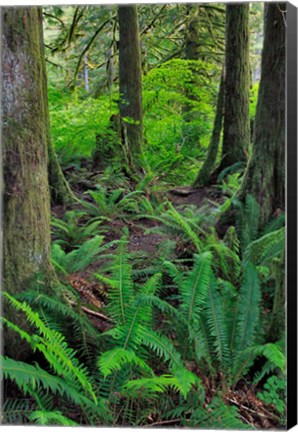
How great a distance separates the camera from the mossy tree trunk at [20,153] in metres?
2.11

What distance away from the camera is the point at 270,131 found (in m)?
2.92

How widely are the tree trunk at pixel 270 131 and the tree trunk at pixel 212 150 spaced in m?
0.36

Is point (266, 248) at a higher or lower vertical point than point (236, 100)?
lower

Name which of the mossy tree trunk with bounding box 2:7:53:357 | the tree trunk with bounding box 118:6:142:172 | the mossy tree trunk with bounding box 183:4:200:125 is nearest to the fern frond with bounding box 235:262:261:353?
the mossy tree trunk with bounding box 2:7:53:357

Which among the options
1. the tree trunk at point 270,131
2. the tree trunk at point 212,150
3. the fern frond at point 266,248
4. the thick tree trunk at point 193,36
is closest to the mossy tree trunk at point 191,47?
the thick tree trunk at point 193,36

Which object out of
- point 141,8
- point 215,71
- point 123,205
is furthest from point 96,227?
point 215,71

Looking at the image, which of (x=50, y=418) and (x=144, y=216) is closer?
(x=50, y=418)

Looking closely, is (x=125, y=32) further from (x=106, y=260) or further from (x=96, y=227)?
(x=106, y=260)

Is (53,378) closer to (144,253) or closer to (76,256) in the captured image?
(76,256)

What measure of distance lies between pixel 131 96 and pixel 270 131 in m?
0.96

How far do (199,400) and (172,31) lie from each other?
2.25 metres

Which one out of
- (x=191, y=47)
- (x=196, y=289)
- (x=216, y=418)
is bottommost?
(x=216, y=418)

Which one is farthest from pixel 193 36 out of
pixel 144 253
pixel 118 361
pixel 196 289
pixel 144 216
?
pixel 118 361

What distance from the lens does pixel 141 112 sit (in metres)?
3.27
